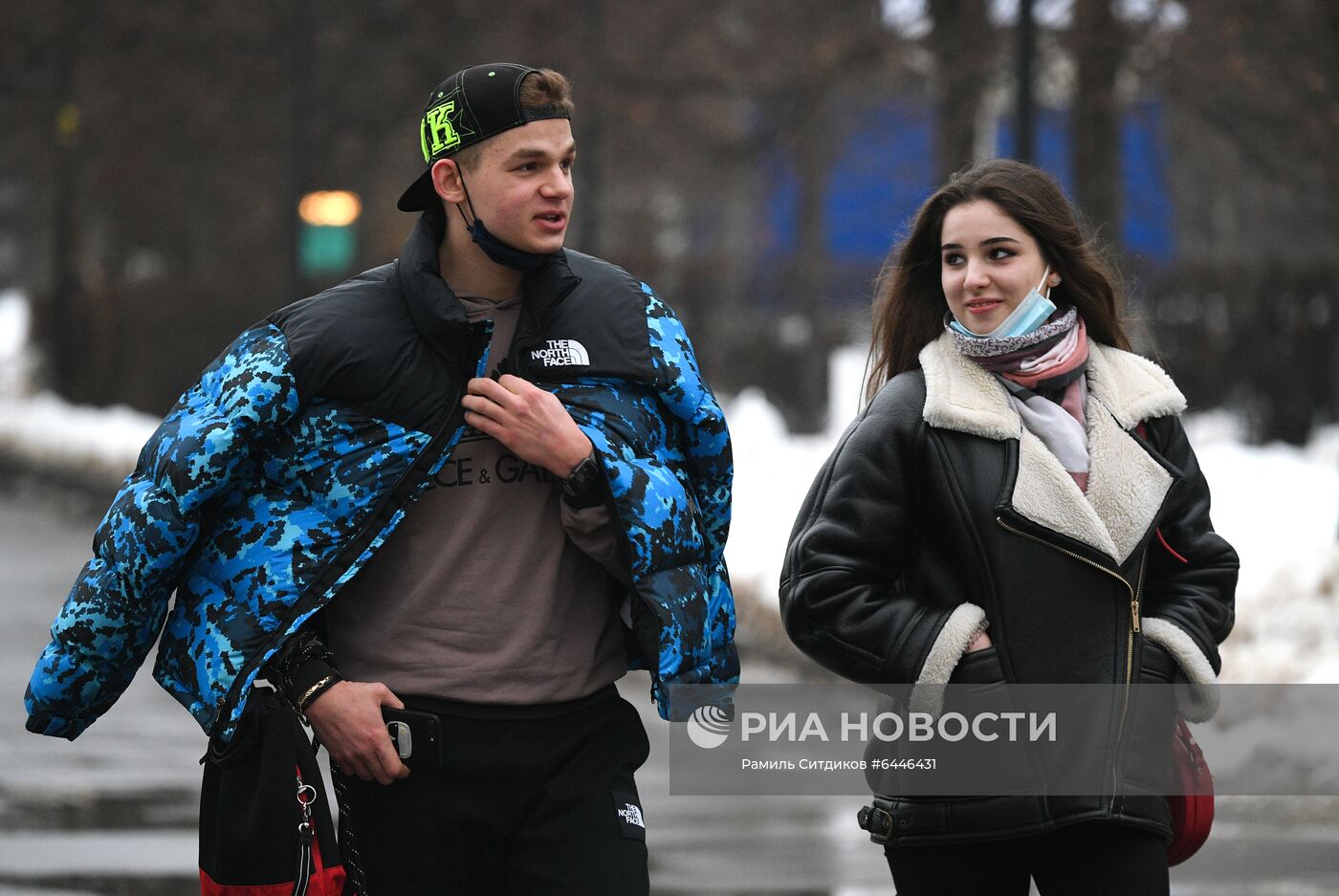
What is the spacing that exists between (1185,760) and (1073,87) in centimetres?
1187

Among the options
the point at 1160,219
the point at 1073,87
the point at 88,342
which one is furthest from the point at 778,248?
the point at 1073,87

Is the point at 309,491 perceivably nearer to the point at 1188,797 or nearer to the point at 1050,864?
the point at 1050,864

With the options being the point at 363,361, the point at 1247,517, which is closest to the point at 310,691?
the point at 363,361

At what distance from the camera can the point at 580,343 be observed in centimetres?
384

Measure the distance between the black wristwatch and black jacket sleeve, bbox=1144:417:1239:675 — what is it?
3.38ft

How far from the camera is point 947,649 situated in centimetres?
362

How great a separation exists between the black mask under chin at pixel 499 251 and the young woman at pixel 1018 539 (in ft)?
2.17

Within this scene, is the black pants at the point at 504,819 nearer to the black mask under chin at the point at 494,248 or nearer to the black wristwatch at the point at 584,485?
the black wristwatch at the point at 584,485

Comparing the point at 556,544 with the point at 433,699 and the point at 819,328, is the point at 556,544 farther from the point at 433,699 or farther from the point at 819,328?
the point at 819,328

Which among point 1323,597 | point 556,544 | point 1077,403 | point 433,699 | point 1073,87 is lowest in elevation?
point 1323,597

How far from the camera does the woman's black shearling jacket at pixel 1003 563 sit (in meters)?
3.66

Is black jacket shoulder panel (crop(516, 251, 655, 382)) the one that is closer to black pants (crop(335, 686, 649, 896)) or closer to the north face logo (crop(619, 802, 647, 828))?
black pants (crop(335, 686, 649, 896))

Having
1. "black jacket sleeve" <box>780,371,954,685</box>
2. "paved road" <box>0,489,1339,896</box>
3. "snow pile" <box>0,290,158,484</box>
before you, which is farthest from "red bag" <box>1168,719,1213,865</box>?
"snow pile" <box>0,290,158,484</box>

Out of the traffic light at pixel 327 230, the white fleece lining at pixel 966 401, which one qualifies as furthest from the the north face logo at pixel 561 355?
the traffic light at pixel 327 230
